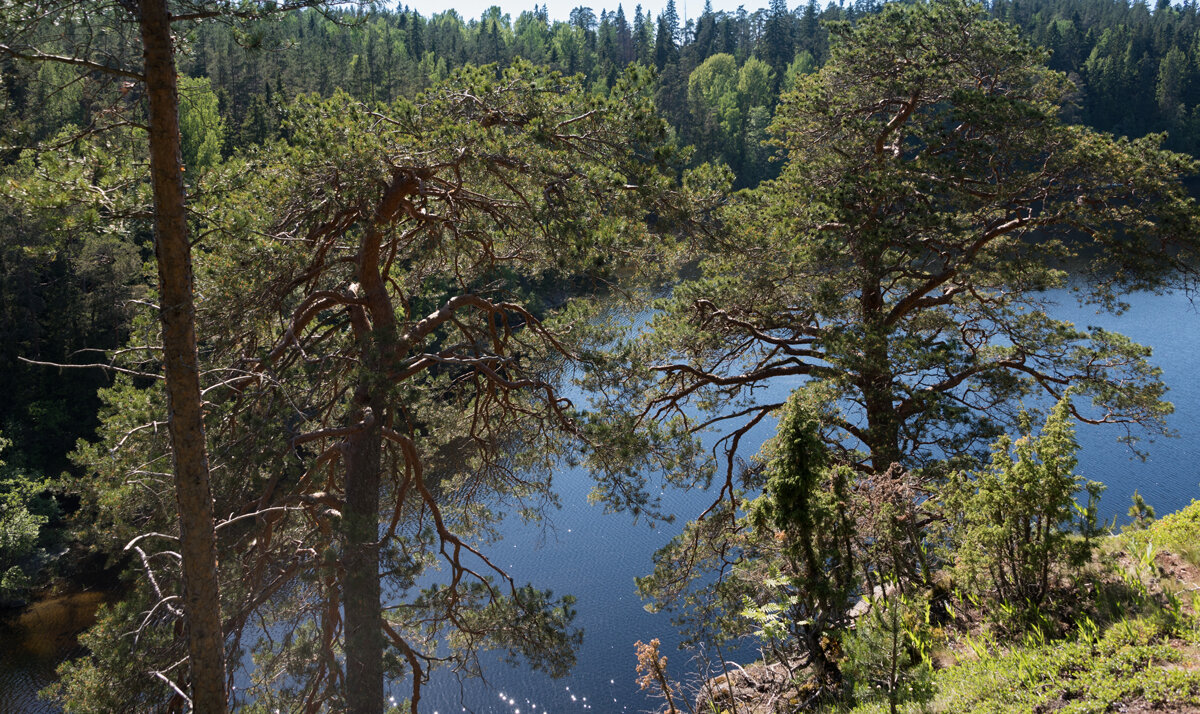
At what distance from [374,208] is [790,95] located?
563 centimetres

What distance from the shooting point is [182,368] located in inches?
157

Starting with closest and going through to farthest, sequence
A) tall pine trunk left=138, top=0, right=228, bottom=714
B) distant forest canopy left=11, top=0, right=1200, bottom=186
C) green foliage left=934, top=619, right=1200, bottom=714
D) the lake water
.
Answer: green foliage left=934, top=619, right=1200, bottom=714
tall pine trunk left=138, top=0, right=228, bottom=714
the lake water
distant forest canopy left=11, top=0, right=1200, bottom=186

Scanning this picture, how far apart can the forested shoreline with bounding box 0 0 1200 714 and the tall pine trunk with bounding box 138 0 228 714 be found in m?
0.02

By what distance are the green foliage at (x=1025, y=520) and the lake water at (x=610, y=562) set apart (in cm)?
610

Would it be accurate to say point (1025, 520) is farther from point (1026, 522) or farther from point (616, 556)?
point (616, 556)

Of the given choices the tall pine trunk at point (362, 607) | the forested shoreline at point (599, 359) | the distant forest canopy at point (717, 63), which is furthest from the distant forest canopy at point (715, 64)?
the tall pine trunk at point (362, 607)

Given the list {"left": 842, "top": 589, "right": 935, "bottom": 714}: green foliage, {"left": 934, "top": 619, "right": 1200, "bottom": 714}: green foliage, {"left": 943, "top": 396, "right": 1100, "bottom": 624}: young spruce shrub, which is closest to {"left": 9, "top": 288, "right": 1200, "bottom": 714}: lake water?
{"left": 842, "top": 589, "right": 935, "bottom": 714}: green foliage

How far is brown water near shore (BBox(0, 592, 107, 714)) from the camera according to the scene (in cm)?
1223

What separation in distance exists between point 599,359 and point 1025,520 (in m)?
3.83

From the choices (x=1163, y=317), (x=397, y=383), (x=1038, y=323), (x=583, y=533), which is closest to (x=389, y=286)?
(x=397, y=383)

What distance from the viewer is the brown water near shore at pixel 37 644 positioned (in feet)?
40.1

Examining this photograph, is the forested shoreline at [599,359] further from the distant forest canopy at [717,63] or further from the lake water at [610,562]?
the distant forest canopy at [717,63]

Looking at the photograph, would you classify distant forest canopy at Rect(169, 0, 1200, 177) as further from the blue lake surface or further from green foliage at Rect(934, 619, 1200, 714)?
green foliage at Rect(934, 619, 1200, 714)

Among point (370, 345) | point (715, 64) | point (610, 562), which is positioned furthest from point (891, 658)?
point (715, 64)
